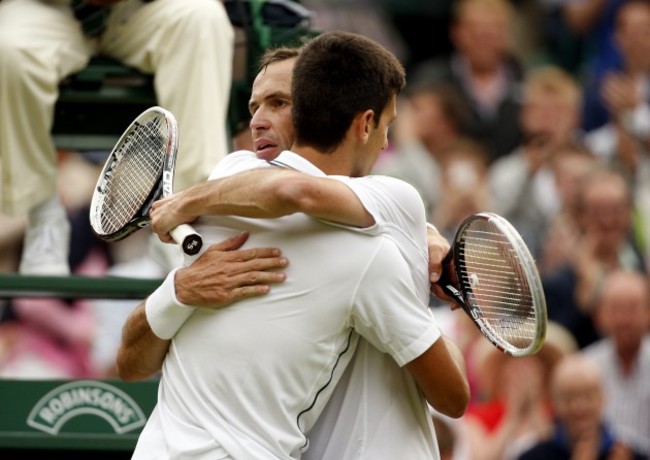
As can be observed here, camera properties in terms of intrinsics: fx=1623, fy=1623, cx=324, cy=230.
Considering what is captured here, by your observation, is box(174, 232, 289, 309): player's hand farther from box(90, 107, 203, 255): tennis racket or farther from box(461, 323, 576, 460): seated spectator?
box(461, 323, 576, 460): seated spectator

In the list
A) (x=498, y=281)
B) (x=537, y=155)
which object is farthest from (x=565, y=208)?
(x=498, y=281)

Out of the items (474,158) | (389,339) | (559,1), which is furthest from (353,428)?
(559,1)

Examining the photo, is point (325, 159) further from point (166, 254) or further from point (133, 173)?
point (166, 254)

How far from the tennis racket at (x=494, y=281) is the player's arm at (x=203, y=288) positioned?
42 cm

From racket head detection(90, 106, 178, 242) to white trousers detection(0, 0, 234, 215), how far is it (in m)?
0.98

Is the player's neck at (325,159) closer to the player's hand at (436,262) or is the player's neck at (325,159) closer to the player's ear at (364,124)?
the player's ear at (364,124)

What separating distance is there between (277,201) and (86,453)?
180cm

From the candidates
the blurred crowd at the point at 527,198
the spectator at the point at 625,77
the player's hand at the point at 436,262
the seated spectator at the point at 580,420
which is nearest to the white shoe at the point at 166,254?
the player's hand at the point at 436,262

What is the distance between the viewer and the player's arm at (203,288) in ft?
12.0

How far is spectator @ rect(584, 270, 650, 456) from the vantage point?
8.08 metres

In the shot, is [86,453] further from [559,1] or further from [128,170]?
[559,1]

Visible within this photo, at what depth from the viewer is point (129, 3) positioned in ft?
18.3

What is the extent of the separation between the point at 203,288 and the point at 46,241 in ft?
6.13

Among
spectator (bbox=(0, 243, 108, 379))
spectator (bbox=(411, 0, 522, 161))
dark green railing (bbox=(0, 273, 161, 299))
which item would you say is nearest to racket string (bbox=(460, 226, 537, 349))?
dark green railing (bbox=(0, 273, 161, 299))
